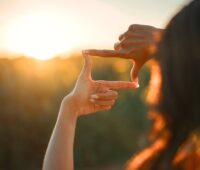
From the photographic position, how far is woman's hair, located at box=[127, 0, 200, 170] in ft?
4.99

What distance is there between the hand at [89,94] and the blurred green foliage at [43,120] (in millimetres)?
8865

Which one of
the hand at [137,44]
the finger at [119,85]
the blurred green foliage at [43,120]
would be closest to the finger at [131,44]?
the hand at [137,44]

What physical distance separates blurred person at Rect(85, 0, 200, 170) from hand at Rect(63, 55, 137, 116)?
529 millimetres


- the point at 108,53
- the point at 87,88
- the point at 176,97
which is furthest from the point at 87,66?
the point at 176,97

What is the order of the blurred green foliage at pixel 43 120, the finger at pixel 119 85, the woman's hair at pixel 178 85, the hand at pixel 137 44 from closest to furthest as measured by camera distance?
the woman's hair at pixel 178 85
the hand at pixel 137 44
the finger at pixel 119 85
the blurred green foliage at pixel 43 120

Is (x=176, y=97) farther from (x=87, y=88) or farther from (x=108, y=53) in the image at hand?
(x=87, y=88)

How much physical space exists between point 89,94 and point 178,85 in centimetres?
71

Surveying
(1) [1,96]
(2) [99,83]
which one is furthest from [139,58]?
(1) [1,96]

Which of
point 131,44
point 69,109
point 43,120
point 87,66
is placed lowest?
point 43,120

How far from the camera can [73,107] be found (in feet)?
6.93

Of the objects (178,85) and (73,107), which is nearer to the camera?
(178,85)

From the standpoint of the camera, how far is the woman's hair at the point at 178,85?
4.99 feet

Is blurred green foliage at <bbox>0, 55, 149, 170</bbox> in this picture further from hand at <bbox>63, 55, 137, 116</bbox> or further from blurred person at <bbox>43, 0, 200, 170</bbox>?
blurred person at <bbox>43, 0, 200, 170</bbox>

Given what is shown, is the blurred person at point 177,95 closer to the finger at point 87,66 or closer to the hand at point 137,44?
the hand at point 137,44
